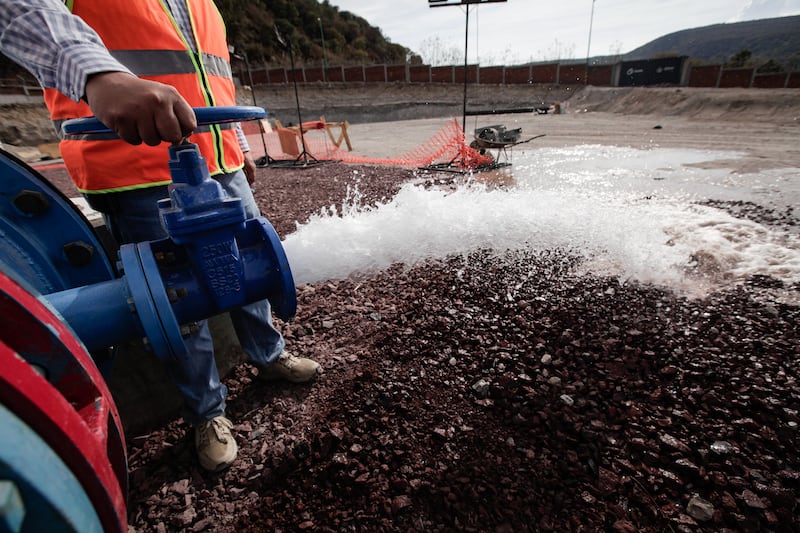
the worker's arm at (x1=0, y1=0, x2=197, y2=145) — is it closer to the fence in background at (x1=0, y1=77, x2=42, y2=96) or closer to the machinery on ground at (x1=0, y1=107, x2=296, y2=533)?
the machinery on ground at (x1=0, y1=107, x2=296, y2=533)

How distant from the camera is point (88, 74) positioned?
3.41 feet

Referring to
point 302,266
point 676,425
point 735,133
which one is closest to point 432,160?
point 302,266

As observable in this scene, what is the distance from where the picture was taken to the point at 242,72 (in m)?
41.2

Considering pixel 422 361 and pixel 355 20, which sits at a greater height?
pixel 355 20

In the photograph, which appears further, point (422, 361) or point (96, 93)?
point (422, 361)

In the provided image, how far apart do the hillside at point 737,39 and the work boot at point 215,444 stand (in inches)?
4749

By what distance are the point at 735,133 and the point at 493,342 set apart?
670 inches

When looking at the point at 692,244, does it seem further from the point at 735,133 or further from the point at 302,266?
the point at 735,133

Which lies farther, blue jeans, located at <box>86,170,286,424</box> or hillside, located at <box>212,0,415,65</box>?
hillside, located at <box>212,0,415,65</box>

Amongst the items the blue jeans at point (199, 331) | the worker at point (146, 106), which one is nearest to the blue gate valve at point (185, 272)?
the worker at point (146, 106)

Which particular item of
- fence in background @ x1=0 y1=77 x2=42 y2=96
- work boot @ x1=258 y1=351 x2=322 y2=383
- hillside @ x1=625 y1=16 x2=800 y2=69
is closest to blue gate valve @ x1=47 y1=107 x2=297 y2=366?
work boot @ x1=258 y1=351 x2=322 y2=383

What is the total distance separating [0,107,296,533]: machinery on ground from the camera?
0.49 metres

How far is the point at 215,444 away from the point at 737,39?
171 metres

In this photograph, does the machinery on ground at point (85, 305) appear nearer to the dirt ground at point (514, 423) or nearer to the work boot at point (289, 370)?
the dirt ground at point (514, 423)
